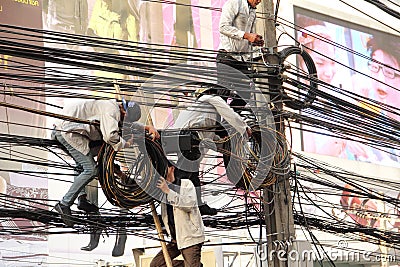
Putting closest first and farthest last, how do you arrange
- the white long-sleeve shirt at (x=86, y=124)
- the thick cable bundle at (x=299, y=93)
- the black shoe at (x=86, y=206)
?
the white long-sleeve shirt at (x=86, y=124) → the black shoe at (x=86, y=206) → the thick cable bundle at (x=299, y=93)

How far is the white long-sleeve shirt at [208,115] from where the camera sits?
852cm

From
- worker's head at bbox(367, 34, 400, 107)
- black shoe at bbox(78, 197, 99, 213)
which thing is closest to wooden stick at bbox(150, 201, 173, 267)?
black shoe at bbox(78, 197, 99, 213)

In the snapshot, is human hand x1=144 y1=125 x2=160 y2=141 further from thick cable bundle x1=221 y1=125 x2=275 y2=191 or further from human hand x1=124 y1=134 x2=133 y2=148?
thick cable bundle x1=221 y1=125 x2=275 y2=191

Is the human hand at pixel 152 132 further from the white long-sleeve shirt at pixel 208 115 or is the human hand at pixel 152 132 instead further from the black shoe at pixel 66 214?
the black shoe at pixel 66 214

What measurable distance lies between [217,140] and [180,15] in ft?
36.3

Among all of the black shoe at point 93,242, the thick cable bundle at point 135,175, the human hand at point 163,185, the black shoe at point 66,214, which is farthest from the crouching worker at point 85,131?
the black shoe at point 93,242

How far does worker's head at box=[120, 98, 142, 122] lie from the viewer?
798 cm

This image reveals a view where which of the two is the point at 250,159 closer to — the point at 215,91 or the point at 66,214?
the point at 215,91

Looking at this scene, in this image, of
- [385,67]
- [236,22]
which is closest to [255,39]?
[236,22]

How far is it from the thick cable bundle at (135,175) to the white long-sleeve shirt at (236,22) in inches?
69.3

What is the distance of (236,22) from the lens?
933cm

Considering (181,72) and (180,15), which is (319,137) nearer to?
(180,15)

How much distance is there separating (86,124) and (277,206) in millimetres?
2179

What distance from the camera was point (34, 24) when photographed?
1591 cm
